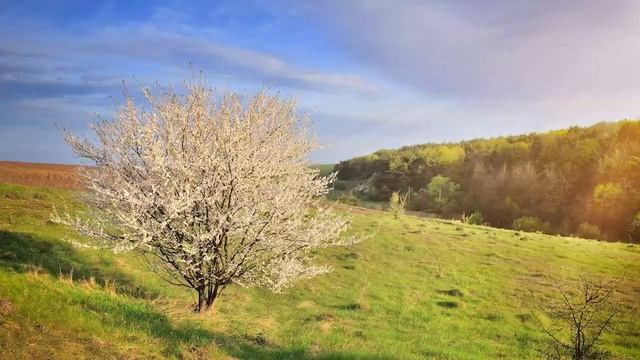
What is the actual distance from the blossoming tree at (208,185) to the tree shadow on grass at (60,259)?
12.0 ft

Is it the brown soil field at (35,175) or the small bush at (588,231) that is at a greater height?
the brown soil field at (35,175)

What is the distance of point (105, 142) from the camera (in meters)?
19.5

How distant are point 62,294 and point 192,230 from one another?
5180mm

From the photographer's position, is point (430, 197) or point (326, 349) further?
point (430, 197)

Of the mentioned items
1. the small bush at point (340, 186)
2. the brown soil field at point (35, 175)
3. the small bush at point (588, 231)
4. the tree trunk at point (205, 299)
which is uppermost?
the brown soil field at point (35, 175)

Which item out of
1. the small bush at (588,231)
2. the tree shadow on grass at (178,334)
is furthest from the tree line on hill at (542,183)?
the tree shadow on grass at (178,334)

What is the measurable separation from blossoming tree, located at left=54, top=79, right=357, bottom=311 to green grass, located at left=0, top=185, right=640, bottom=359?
2004 millimetres

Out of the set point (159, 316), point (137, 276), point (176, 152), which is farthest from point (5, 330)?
point (137, 276)

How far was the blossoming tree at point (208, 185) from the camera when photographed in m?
17.6

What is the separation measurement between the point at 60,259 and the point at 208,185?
421 inches

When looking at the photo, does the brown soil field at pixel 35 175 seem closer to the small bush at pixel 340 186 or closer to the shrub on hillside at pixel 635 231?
the shrub on hillside at pixel 635 231

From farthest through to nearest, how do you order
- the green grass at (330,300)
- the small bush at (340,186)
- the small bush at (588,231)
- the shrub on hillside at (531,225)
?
the small bush at (340,186) → the shrub on hillside at (531,225) → the small bush at (588,231) → the green grass at (330,300)

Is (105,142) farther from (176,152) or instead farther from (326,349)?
(326,349)

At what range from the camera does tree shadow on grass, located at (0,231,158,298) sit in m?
21.6
